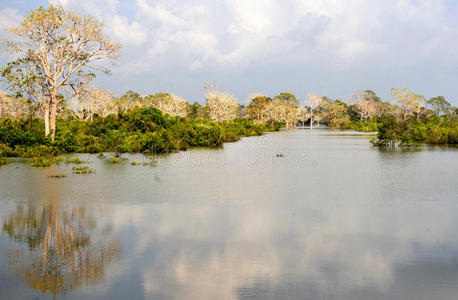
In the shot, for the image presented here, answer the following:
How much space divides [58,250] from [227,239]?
2313 mm

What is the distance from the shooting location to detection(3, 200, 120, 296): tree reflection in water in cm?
460

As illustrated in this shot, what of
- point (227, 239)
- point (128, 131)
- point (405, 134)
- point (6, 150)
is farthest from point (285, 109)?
point (227, 239)

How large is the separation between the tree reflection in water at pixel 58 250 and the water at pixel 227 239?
0.02 metres

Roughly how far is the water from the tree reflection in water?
0.05 feet

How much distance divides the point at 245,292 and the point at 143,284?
1110mm

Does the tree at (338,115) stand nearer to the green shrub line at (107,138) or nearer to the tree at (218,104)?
the tree at (218,104)

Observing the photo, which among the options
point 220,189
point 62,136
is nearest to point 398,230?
point 220,189

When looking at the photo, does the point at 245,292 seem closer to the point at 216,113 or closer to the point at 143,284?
the point at 143,284

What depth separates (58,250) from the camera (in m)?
5.52

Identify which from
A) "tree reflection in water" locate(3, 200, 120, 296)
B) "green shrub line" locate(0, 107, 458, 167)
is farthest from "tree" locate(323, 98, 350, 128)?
"tree reflection in water" locate(3, 200, 120, 296)

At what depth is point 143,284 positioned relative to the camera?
4.48 m

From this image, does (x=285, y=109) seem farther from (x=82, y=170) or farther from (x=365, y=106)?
(x=82, y=170)

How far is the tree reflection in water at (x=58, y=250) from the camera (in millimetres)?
4602

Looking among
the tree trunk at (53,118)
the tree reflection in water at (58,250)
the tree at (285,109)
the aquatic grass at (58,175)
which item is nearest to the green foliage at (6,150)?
the tree trunk at (53,118)
